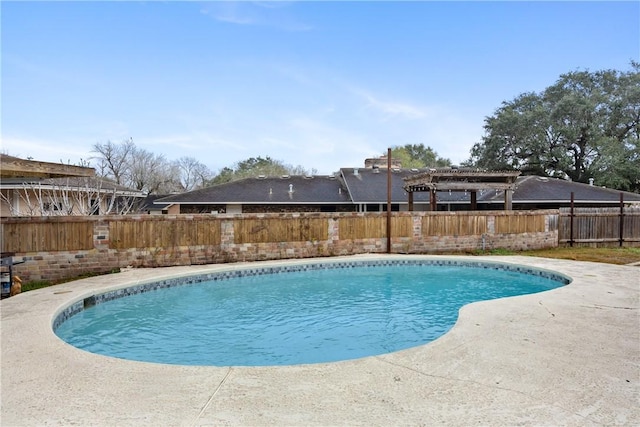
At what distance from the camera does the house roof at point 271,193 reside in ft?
65.7

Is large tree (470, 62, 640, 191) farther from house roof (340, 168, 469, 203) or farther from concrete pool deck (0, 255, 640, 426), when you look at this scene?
concrete pool deck (0, 255, 640, 426)

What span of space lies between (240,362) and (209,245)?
7.15 metres

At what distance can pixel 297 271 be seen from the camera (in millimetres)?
11656

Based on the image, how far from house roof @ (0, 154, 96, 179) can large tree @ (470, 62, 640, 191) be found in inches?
1157

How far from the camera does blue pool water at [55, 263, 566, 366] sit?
5758 mm

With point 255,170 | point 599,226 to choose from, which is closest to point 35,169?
point 599,226

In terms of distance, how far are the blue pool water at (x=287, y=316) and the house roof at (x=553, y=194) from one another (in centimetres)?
1051

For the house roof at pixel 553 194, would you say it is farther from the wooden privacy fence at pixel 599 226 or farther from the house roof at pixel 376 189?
the wooden privacy fence at pixel 599 226

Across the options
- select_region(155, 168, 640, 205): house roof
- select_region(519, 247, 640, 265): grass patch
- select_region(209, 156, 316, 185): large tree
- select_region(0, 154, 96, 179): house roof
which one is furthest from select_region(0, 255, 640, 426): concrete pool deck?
select_region(209, 156, 316, 185): large tree

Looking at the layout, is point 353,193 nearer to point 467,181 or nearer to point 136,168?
point 467,181

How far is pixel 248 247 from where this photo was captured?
1249 centimetres

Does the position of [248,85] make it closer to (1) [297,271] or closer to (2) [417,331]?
(1) [297,271]

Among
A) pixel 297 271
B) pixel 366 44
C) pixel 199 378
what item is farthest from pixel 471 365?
pixel 366 44

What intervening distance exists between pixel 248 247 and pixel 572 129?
26.9 metres
